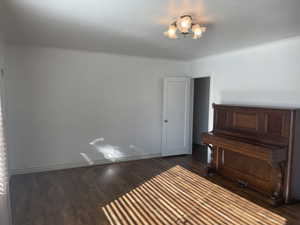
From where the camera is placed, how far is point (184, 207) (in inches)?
115

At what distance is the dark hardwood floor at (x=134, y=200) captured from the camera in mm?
2658

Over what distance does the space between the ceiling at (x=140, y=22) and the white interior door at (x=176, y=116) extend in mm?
1503

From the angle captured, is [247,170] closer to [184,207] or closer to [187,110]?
[184,207]

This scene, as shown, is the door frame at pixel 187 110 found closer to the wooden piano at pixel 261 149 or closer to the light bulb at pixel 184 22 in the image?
the wooden piano at pixel 261 149

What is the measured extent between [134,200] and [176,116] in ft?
9.19

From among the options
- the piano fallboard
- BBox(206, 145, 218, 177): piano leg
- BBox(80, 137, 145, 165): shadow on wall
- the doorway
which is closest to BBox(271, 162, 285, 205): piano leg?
the piano fallboard

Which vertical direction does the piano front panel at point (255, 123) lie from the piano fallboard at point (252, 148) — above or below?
above

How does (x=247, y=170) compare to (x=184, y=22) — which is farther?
(x=247, y=170)

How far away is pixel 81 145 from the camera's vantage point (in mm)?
4527

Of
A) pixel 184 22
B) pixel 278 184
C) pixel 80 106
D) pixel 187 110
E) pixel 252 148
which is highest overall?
pixel 184 22

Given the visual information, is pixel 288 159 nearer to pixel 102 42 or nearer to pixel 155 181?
pixel 155 181

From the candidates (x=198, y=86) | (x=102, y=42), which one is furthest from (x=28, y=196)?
(x=198, y=86)

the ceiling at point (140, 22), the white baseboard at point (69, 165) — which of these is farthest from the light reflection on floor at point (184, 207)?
the ceiling at point (140, 22)

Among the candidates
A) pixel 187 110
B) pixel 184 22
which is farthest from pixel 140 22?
pixel 187 110
